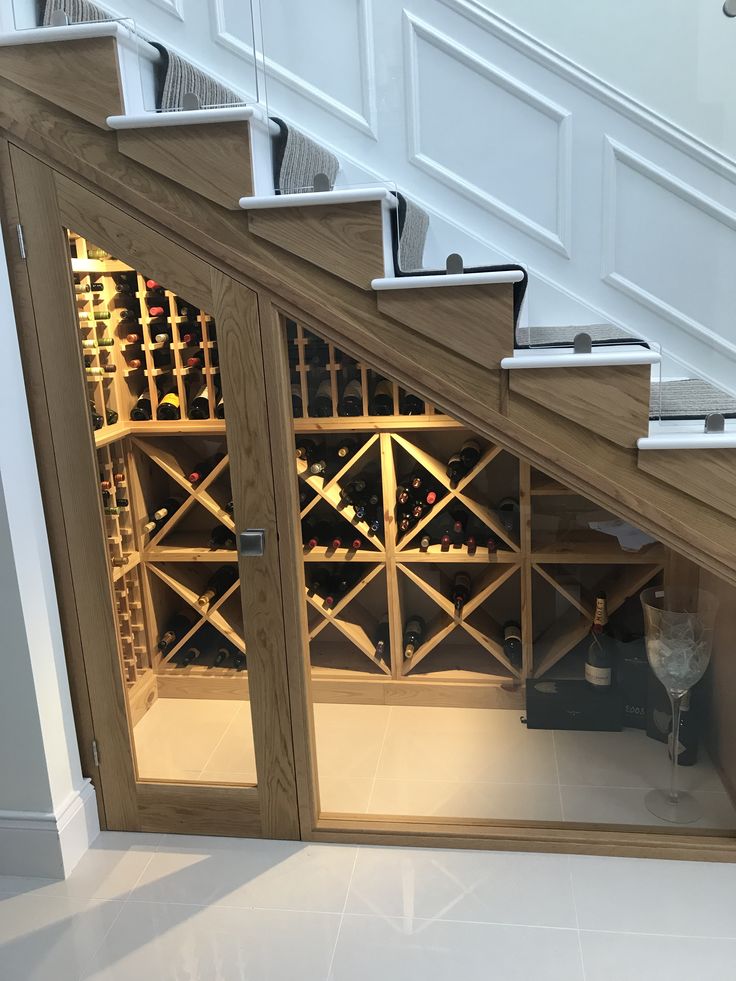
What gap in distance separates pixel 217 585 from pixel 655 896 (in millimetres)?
1433

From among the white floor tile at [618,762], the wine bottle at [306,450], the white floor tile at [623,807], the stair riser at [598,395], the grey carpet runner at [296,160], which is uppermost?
the grey carpet runner at [296,160]

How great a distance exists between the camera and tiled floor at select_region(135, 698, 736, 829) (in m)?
2.56

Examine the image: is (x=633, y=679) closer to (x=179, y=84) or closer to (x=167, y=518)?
(x=167, y=518)

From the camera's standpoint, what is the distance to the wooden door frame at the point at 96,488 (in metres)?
2.20

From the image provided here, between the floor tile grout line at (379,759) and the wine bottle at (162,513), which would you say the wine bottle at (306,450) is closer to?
the wine bottle at (162,513)

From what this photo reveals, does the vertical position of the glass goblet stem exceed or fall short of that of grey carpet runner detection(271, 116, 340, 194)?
it falls short

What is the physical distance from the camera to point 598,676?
8.30 ft

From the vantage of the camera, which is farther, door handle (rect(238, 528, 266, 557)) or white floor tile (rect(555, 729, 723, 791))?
white floor tile (rect(555, 729, 723, 791))

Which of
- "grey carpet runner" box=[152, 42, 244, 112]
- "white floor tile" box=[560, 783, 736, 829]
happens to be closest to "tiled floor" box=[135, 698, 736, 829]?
"white floor tile" box=[560, 783, 736, 829]

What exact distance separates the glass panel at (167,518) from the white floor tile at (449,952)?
582mm

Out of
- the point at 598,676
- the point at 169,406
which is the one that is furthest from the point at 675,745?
the point at 169,406

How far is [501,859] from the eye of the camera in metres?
2.47

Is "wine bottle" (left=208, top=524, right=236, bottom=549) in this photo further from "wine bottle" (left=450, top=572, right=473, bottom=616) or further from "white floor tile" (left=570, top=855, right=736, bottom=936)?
"white floor tile" (left=570, top=855, right=736, bottom=936)

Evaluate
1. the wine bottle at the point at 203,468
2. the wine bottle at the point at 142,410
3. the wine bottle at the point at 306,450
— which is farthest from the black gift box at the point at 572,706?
the wine bottle at the point at 142,410
